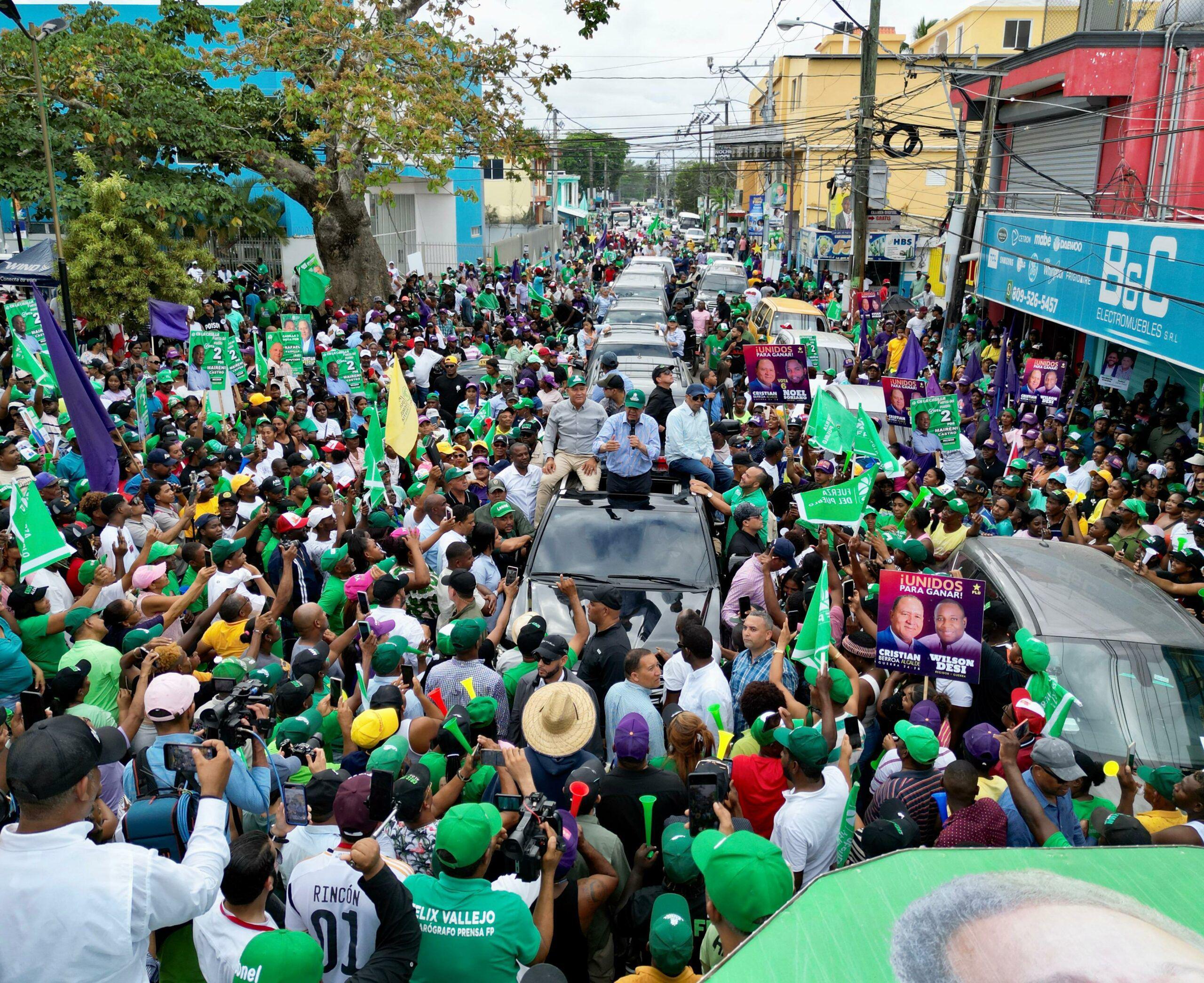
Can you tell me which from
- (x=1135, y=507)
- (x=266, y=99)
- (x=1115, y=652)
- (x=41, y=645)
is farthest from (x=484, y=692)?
(x=266, y=99)

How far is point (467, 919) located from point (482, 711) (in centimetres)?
140

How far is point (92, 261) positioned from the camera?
53.4 feet

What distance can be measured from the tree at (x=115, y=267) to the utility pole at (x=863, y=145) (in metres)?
13.2

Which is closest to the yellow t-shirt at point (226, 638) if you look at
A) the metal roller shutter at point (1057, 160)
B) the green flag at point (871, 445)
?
the green flag at point (871, 445)

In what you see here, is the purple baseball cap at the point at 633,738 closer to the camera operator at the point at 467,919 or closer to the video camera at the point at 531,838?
the video camera at the point at 531,838

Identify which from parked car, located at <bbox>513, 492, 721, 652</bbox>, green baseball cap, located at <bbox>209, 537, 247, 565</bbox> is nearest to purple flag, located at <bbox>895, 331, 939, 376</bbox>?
parked car, located at <bbox>513, 492, 721, 652</bbox>

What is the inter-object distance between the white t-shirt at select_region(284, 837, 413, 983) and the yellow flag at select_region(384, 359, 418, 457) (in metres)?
6.53

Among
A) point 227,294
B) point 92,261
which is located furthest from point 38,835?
point 227,294

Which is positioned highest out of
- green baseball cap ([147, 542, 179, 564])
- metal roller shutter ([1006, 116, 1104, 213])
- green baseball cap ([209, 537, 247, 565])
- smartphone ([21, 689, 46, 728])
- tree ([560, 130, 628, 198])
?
tree ([560, 130, 628, 198])

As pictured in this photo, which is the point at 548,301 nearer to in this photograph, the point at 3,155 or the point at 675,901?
the point at 3,155

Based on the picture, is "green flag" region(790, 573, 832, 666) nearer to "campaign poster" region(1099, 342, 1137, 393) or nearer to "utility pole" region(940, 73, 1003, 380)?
"campaign poster" region(1099, 342, 1137, 393)

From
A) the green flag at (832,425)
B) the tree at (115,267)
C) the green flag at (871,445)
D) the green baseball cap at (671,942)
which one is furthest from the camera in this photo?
the tree at (115,267)

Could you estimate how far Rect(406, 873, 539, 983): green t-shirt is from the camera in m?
3.19

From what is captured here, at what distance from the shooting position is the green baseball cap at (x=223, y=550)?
6.77 meters
